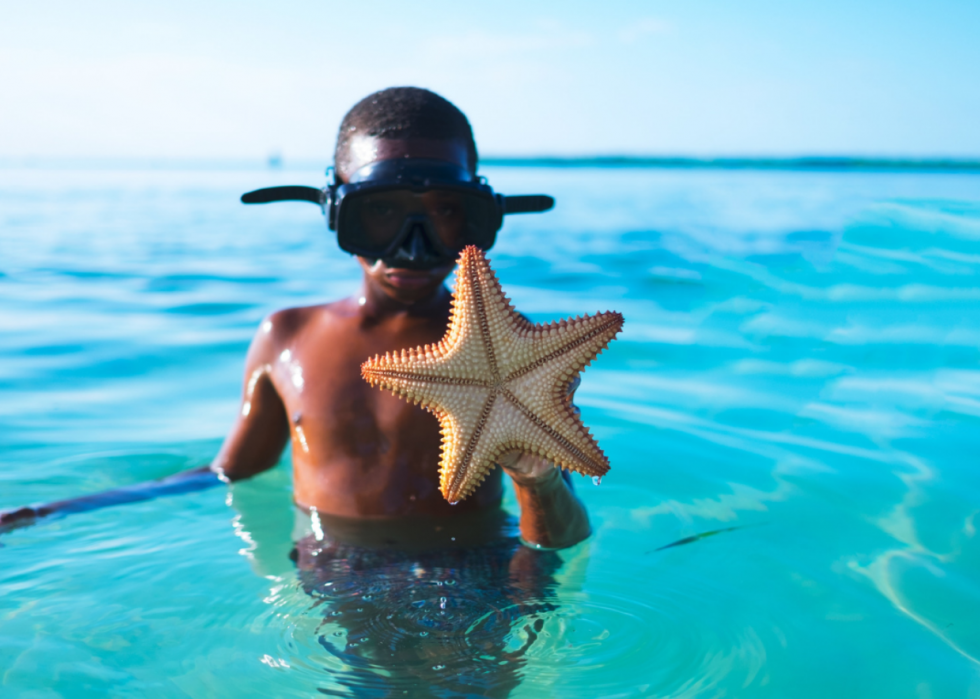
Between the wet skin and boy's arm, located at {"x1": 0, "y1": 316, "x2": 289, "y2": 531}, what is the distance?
0.11ft

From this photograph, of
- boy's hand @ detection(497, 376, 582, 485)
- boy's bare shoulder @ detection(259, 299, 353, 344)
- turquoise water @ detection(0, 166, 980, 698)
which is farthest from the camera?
boy's bare shoulder @ detection(259, 299, 353, 344)

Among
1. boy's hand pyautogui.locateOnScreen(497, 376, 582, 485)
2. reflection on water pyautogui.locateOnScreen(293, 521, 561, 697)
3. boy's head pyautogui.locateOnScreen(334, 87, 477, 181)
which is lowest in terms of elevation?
reflection on water pyautogui.locateOnScreen(293, 521, 561, 697)

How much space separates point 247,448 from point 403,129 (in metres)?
1.45

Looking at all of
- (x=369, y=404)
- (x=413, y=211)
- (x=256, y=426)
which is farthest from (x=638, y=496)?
(x=413, y=211)

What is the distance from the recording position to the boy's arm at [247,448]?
3439 mm

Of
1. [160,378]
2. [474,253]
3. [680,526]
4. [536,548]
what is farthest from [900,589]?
[160,378]

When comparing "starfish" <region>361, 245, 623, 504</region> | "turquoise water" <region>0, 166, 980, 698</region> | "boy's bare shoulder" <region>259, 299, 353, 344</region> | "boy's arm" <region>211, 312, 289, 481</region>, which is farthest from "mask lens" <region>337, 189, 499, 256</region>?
"turquoise water" <region>0, 166, 980, 698</region>

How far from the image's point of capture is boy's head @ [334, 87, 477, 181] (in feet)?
10.1

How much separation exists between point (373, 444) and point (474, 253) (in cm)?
109

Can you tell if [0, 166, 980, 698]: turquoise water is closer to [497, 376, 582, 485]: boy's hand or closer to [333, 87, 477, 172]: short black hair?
[497, 376, 582, 485]: boy's hand

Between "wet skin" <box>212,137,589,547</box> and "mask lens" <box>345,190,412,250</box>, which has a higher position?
"mask lens" <box>345,190,412,250</box>

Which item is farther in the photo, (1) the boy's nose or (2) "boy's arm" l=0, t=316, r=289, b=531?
(2) "boy's arm" l=0, t=316, r=289, b=531

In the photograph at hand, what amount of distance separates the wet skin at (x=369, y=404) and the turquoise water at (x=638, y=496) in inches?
14.0

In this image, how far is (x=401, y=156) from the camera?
10.0 feet
